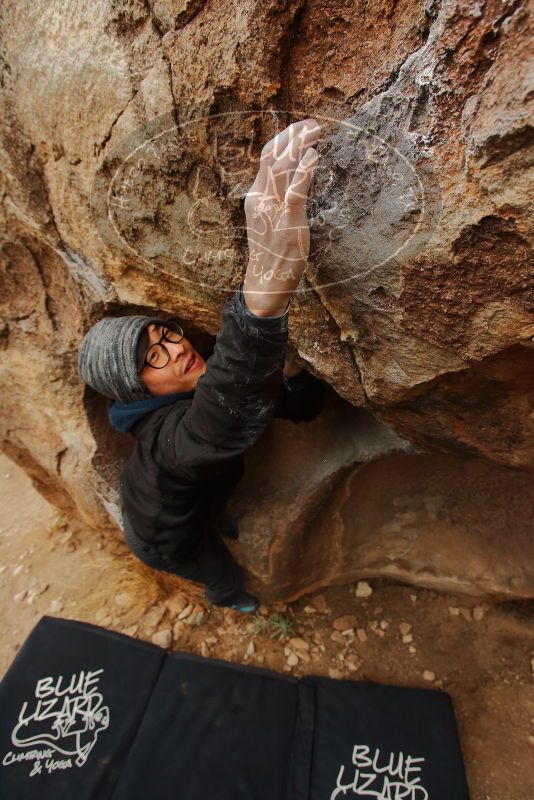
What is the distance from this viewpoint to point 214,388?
972mm

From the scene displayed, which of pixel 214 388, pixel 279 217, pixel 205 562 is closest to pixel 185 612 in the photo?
pixel 205 562

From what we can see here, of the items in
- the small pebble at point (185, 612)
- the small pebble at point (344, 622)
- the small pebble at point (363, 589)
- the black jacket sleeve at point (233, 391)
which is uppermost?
the black jacket sleeve at point (233, 391)

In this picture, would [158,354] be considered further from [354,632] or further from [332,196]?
A: [354,632]

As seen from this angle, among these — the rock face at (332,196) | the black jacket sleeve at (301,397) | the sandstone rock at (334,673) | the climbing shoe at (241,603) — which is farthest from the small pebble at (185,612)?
the black jacket sleeve at (301,397)

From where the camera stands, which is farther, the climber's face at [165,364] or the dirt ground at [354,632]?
the dirt ground at [354,632]

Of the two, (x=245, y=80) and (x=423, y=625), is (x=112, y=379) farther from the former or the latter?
(x=423, y=625)

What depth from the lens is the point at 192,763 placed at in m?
1.62

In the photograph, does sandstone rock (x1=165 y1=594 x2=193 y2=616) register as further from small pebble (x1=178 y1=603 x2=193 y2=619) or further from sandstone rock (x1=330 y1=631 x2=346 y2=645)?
sandstone rock (x1=330 y1=631 x2=346 y2=645)

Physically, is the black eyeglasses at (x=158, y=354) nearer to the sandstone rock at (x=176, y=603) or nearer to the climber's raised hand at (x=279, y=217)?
the climber's raised hand at (x=279, y=217)

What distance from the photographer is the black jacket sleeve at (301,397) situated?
146 centimetres

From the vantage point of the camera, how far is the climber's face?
4.41 ft

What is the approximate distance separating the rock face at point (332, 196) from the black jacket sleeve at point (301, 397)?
0.17 meters

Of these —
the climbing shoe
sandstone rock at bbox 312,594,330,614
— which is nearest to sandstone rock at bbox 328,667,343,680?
sandstone rock at bbox 312,594,330,614

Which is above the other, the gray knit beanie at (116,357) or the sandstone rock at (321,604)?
the gray knit beanie at (116,357)
